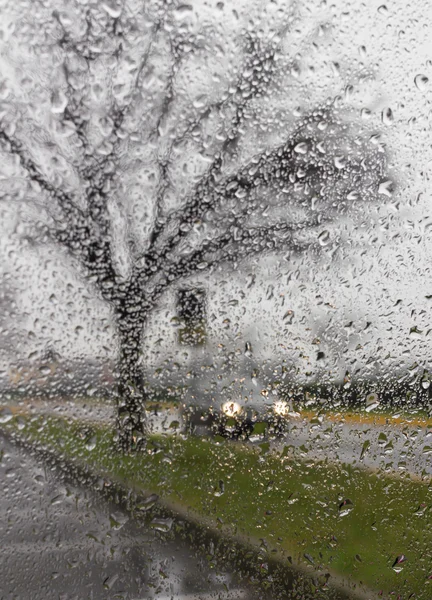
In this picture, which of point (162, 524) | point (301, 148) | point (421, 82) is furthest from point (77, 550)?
point (421, 82)

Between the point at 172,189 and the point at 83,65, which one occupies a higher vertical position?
the point at 83,65

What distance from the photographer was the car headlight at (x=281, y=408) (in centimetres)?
142

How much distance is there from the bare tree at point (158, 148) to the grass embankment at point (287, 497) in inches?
4.6

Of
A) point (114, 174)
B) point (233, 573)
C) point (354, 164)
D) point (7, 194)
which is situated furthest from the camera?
point (354, 164)

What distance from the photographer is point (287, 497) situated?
1.42m

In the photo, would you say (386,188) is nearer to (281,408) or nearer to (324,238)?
(324,238)

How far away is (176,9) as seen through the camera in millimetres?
1312

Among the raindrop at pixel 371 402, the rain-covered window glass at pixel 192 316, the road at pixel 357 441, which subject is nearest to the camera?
the rain-covered window glass at pixel 192 316

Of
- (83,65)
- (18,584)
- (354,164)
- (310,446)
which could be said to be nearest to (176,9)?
(83,65)

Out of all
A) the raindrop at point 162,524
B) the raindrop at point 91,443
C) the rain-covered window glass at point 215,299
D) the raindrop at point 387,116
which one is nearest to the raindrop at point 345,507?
the rain-covered window glass at point 215,299

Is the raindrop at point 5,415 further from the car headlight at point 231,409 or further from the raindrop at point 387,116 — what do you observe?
the raindrop at point 387,116

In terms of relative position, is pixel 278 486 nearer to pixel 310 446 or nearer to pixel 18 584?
pixel 310 446

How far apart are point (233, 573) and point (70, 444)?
618 mm

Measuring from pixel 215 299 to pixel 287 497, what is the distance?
0.62 metres
